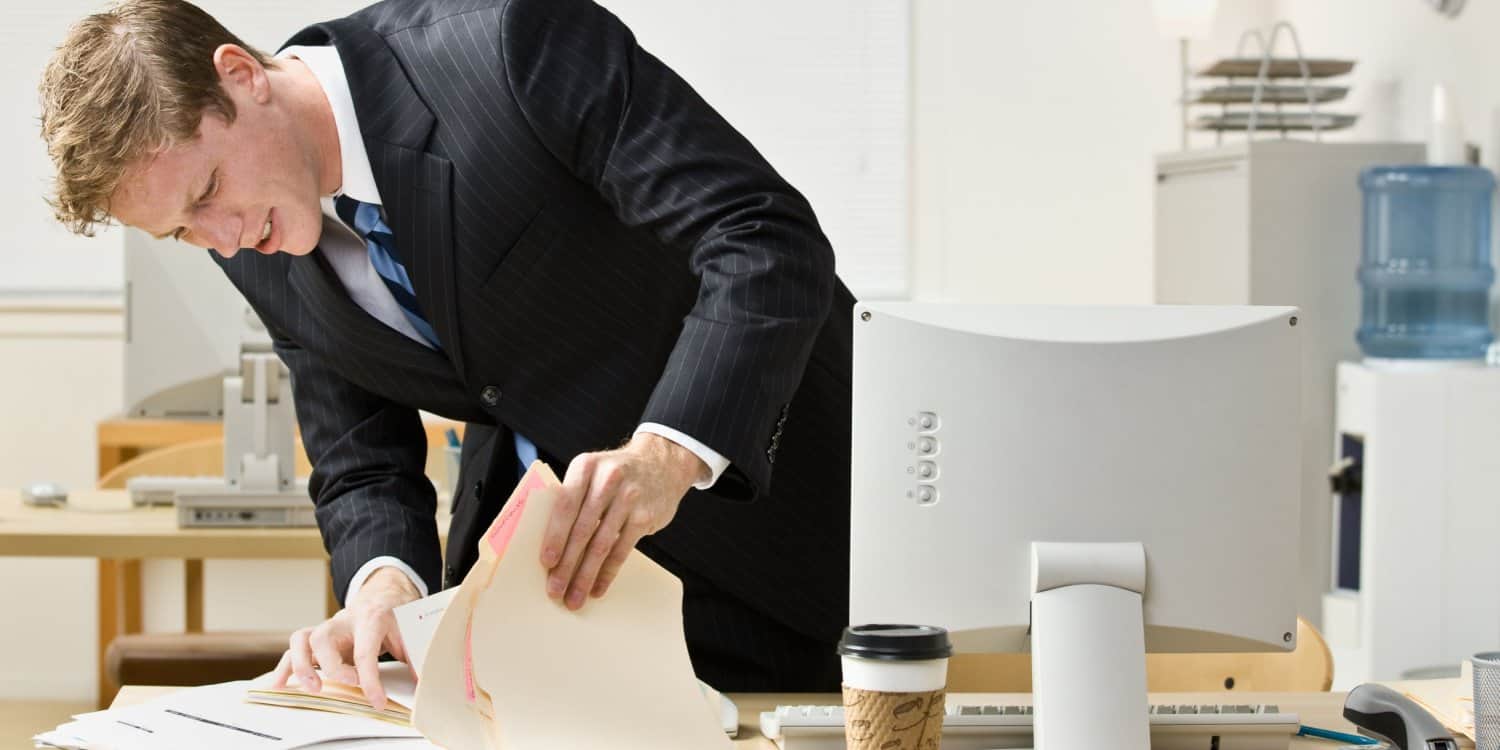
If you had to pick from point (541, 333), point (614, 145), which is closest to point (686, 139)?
point (614, 145)

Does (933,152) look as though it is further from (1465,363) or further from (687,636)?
(687,636)

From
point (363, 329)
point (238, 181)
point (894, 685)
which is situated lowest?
point (894, 685)

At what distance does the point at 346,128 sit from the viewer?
140cm

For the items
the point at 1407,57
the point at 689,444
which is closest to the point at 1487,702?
the point at 689,444

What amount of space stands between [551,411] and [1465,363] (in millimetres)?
2243

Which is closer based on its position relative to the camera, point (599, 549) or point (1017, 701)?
point (599, 549)

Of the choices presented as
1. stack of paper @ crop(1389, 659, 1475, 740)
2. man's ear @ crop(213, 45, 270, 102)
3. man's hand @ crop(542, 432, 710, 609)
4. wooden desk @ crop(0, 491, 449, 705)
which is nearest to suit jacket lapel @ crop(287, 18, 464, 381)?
man's ear @ crop(213, 45, 270, 102)

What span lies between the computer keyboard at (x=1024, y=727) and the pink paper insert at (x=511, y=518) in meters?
0.29

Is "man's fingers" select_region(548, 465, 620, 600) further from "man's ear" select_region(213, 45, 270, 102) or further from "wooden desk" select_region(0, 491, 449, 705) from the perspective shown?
"wooden desk" select_region(0, 491, 449, 705)

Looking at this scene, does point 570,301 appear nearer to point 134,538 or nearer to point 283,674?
point 283,674

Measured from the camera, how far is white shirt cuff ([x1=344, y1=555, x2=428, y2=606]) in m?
1.44

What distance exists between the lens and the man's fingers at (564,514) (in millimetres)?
1056

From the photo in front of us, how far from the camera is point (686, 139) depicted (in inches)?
51.8

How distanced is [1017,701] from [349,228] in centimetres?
74
